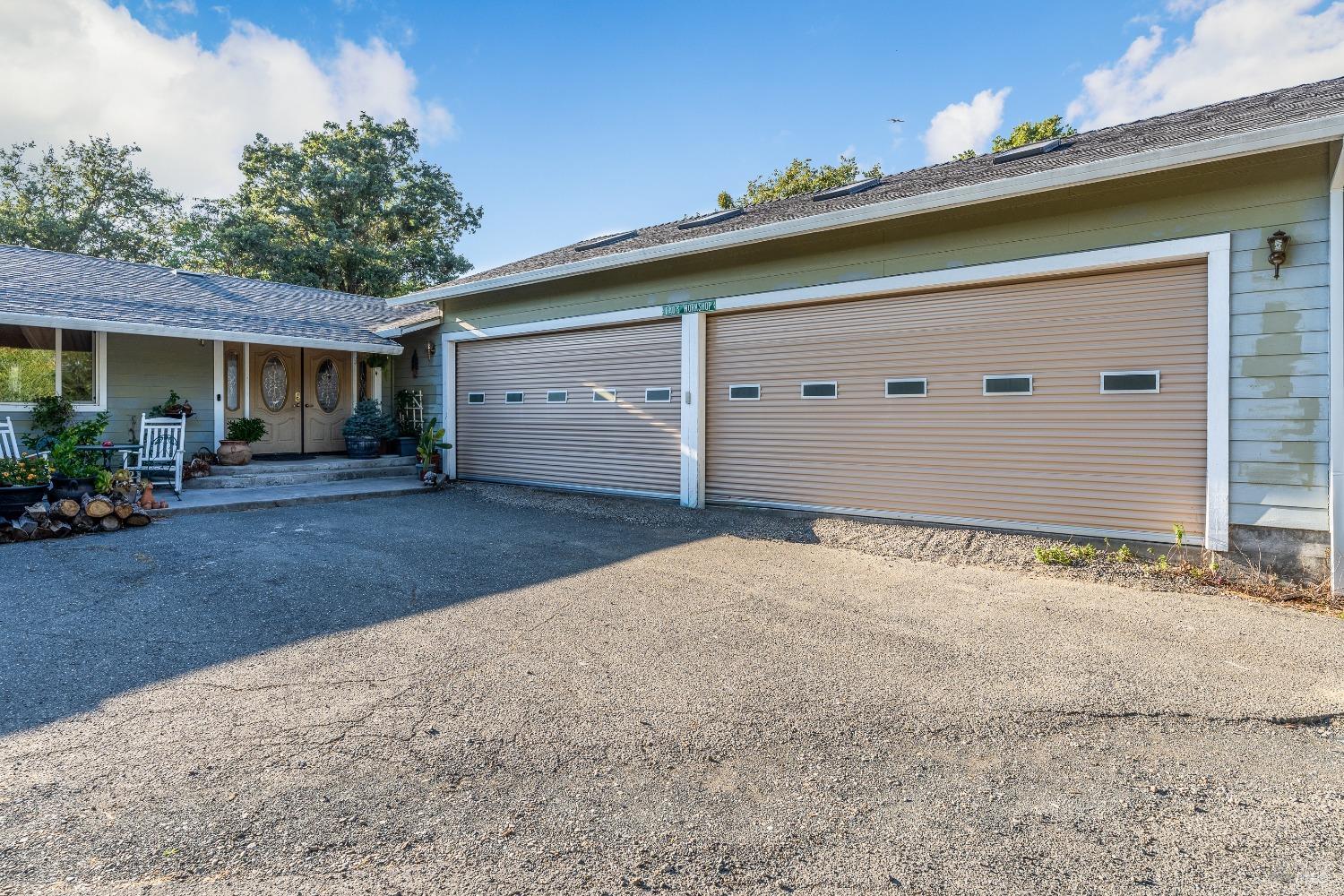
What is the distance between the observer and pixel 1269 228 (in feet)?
15.4

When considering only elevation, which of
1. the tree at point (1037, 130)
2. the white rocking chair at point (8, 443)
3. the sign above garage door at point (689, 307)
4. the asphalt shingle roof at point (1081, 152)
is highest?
the tree at point (1037, 130)

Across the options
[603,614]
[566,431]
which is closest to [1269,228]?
[603,614]

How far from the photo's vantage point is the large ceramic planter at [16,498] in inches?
238

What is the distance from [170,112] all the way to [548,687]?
874 inches

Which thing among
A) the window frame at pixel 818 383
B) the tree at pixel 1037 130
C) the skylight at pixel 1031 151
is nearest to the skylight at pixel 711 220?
the window frame at pixel 818 383

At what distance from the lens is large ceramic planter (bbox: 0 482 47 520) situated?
605 cm

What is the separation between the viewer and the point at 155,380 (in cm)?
957

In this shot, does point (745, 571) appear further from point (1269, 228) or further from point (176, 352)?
point (176, 352)

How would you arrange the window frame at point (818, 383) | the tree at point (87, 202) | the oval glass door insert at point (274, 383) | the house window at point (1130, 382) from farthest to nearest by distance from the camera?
the tree at point (87, 202)
the oval glass door insert at point (274, 383)
the window frame at point (818, 383)
the house window at point (1130, 382)

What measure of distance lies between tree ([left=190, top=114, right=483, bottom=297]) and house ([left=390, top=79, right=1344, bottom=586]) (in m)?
16.2

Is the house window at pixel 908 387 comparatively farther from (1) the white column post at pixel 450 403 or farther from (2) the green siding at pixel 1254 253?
(1) the white column post at pixel 450 403

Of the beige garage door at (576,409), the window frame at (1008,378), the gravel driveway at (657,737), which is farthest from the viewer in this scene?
the beige garage door at (576,409)

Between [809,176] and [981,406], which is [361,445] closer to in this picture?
[981,406]

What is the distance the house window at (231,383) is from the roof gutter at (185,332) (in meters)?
1.36
